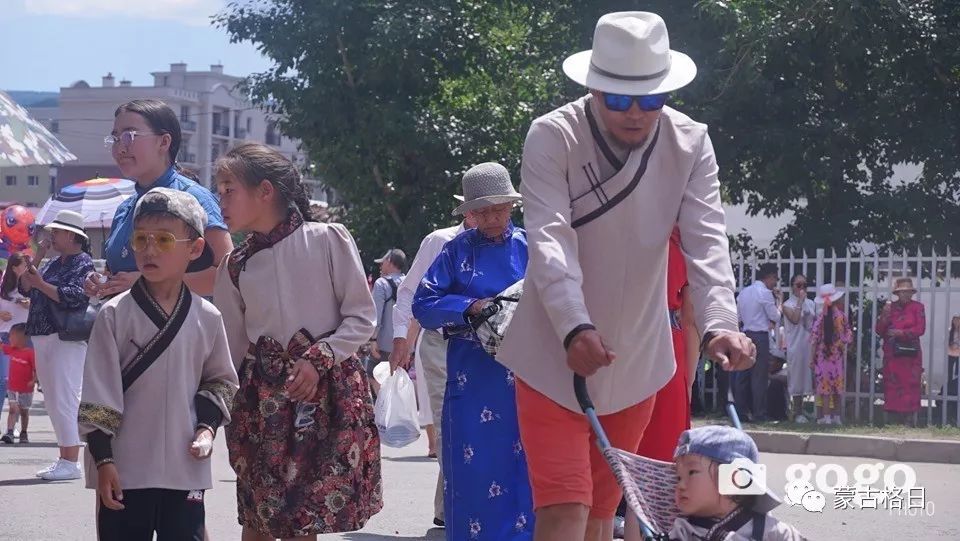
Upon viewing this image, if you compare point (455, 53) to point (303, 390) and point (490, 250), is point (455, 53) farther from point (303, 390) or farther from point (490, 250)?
point (303, 390)

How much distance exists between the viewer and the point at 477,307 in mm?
6555

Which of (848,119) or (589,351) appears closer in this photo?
(589,351)

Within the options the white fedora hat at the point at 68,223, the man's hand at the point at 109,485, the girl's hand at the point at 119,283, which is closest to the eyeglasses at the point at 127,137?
the girl's hand at the point at 119,283

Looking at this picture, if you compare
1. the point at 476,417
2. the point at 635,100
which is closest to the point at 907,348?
the point at 476,417

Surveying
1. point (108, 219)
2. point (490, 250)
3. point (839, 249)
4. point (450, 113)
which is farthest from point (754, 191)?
point (490, 250)

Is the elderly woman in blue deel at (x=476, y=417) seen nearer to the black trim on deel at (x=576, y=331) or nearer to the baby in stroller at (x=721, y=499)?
the black trim on deel at (x=576, y=331)

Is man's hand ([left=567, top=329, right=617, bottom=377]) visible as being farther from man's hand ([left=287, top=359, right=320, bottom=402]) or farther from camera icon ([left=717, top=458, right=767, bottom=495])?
man's hand ([left=287, top=359, right=320, bottom=402])

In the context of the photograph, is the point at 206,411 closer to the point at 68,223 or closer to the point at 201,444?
the point at 201,444

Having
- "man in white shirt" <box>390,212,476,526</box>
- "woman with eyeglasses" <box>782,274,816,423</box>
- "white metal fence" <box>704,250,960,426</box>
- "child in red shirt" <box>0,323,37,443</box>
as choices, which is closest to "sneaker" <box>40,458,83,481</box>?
"man in white shirt" <box>390,212,476,526</box>

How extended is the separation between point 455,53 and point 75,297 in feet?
46.7

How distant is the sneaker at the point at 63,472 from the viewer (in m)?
11.0

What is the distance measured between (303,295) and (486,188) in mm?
1703

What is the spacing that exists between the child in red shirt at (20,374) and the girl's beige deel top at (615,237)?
1064cm

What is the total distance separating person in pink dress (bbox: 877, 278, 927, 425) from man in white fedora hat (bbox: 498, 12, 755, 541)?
12.4 m
